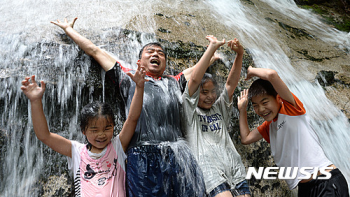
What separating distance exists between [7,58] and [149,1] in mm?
2393

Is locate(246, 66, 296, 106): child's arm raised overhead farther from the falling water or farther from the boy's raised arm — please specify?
the boy's raised arm

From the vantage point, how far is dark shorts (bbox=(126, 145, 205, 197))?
2084 mm

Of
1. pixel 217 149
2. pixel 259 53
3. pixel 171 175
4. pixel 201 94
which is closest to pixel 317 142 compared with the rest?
pixel 217 149

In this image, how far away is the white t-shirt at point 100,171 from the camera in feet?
6.59

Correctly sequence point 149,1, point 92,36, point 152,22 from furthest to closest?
point 149,1 → point 152,22 → point 92,36

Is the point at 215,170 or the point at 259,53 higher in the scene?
the point at 259,53

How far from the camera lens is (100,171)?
2084 mm

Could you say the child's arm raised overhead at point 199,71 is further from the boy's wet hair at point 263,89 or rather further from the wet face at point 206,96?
the boy's wet hair at point 263,89

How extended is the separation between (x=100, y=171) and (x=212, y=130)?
1.11m

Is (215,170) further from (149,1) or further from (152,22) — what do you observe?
(149,1)

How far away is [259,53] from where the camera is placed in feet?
12.5

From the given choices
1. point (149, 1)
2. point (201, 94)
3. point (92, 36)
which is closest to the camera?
point (201, 94)

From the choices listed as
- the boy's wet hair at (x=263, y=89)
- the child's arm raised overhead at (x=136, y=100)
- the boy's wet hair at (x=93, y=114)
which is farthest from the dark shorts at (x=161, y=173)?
the boy's wet hair at (x=263, y=89)

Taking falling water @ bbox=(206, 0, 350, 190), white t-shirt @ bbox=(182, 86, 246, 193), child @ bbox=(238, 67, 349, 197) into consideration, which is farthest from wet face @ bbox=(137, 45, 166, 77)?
falling water @ bbox=(206, 0, 350, 190)
